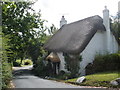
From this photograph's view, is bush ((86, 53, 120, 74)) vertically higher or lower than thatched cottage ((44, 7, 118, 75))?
lower

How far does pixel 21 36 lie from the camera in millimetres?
18953

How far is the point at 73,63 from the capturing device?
64.6ft

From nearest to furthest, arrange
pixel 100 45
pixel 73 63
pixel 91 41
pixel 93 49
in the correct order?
pixel 73 63 → pixel 91 41 → pixel 93 49 → pixel 100 45

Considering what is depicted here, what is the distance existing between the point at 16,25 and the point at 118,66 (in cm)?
1131

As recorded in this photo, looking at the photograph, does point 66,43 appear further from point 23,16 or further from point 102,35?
point 23,16

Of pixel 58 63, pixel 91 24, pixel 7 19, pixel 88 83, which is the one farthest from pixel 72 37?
pixel 88 83

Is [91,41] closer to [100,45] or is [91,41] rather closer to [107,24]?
[100,45]

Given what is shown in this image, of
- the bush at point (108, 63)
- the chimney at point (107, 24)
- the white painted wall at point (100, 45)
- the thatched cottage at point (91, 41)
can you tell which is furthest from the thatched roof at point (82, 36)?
the bush at point (108, 63)

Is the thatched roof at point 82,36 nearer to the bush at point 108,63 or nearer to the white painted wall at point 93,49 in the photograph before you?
the white painted wall at point 93,49

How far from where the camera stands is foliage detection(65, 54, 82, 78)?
18.9m

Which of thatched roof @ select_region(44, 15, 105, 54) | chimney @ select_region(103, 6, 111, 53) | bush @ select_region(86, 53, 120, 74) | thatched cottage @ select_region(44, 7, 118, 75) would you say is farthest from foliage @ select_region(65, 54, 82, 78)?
chimney @ select_region(103, 6, 111, 53)

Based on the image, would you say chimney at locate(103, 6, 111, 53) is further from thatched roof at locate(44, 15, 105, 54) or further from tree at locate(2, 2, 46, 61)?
tree at locate(2, 2, 46, 61)

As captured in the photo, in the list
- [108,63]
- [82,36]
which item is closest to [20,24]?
[82,36]

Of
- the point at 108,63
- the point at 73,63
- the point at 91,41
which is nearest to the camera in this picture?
the point at 108,63
